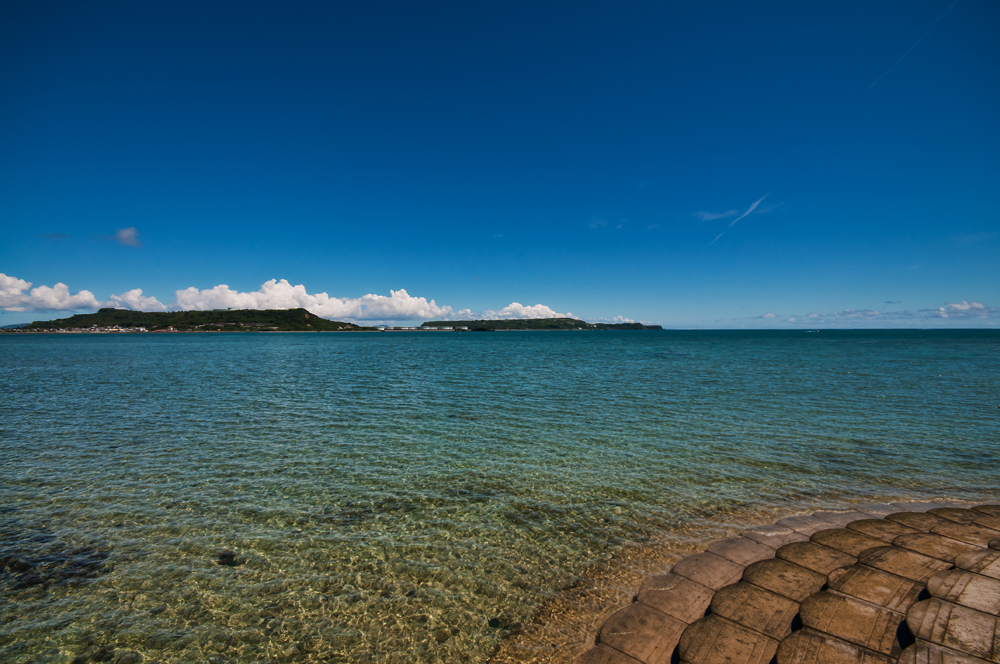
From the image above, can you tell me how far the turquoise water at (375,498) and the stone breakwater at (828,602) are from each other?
175 centimetres

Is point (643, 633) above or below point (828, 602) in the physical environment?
below

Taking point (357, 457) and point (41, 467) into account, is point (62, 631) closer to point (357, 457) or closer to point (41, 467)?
point (357, 457)

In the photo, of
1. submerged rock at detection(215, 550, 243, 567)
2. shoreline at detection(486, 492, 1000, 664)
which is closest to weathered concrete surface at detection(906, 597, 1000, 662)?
shoreline at detection(486, 492, 1000, 664)

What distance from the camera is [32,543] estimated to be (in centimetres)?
936

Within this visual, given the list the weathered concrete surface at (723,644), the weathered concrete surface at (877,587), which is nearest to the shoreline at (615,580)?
the weathered concrete surface at (723,644)

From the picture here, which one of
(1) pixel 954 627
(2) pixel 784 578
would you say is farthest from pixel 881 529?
(1) pixel 954 627

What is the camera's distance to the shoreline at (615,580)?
6.48 m

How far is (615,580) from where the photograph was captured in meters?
8.16

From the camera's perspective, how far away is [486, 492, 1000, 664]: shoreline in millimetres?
6480

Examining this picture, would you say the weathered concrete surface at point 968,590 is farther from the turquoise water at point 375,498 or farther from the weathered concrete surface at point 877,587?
the turquoise water at point 375,498

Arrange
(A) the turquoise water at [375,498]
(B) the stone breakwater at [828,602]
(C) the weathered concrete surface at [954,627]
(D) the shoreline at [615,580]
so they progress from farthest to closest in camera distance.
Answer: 1. (A) the turquoise water at [375,498]
2. (D) the shoreline at [615,580]
3. (B) the stone breakwater at [828,602]
4. (C) the weathered concrete surface at [954,627]

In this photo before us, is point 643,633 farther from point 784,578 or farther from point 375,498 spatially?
point 375,498

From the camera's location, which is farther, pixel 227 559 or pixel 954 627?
pixel 227 559

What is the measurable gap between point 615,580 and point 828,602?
11.3 feet
